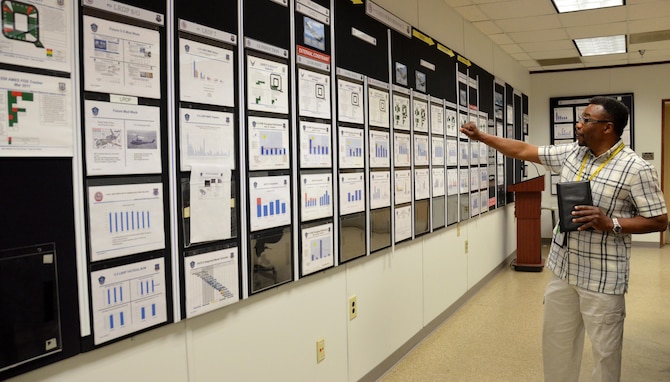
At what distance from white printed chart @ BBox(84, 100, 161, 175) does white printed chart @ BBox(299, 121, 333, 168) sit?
2.82ft

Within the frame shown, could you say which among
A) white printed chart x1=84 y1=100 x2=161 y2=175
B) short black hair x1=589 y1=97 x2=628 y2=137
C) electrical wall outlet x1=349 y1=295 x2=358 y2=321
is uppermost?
short black hair x1=589 y1=97 x2=628 y2=137

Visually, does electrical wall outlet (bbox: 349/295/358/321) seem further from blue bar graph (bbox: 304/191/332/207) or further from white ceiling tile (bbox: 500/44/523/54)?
white ceiling tile (bbox: 500/44/523/54)

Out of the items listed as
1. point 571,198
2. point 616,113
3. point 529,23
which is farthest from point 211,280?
point 529,23

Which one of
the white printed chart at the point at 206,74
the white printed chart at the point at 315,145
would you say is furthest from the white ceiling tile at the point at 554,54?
the white printed chart at the point at 206,74

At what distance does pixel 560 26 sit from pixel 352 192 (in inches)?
152

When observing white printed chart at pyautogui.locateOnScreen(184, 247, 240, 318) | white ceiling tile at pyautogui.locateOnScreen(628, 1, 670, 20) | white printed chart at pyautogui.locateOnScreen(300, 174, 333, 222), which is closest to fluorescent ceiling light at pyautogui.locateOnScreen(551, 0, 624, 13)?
white ceiling tile at pyautogui.locateOnScreen(628, 1, 670, 20)

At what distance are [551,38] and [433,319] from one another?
12.5 ft

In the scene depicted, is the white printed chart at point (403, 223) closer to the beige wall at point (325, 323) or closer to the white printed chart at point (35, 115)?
the beige wall at point (325, 323)

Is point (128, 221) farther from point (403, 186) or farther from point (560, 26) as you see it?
point (560, 26)

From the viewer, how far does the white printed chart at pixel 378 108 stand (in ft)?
Answer: 9.87

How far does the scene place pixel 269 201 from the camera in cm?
218

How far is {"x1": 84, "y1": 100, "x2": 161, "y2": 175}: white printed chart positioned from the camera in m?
1.48

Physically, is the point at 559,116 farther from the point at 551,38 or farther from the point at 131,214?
the point at 131,214

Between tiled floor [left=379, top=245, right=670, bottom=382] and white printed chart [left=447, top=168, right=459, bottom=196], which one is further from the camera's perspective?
white printed chart [left=447, top=168, right=459, bottom=196]
